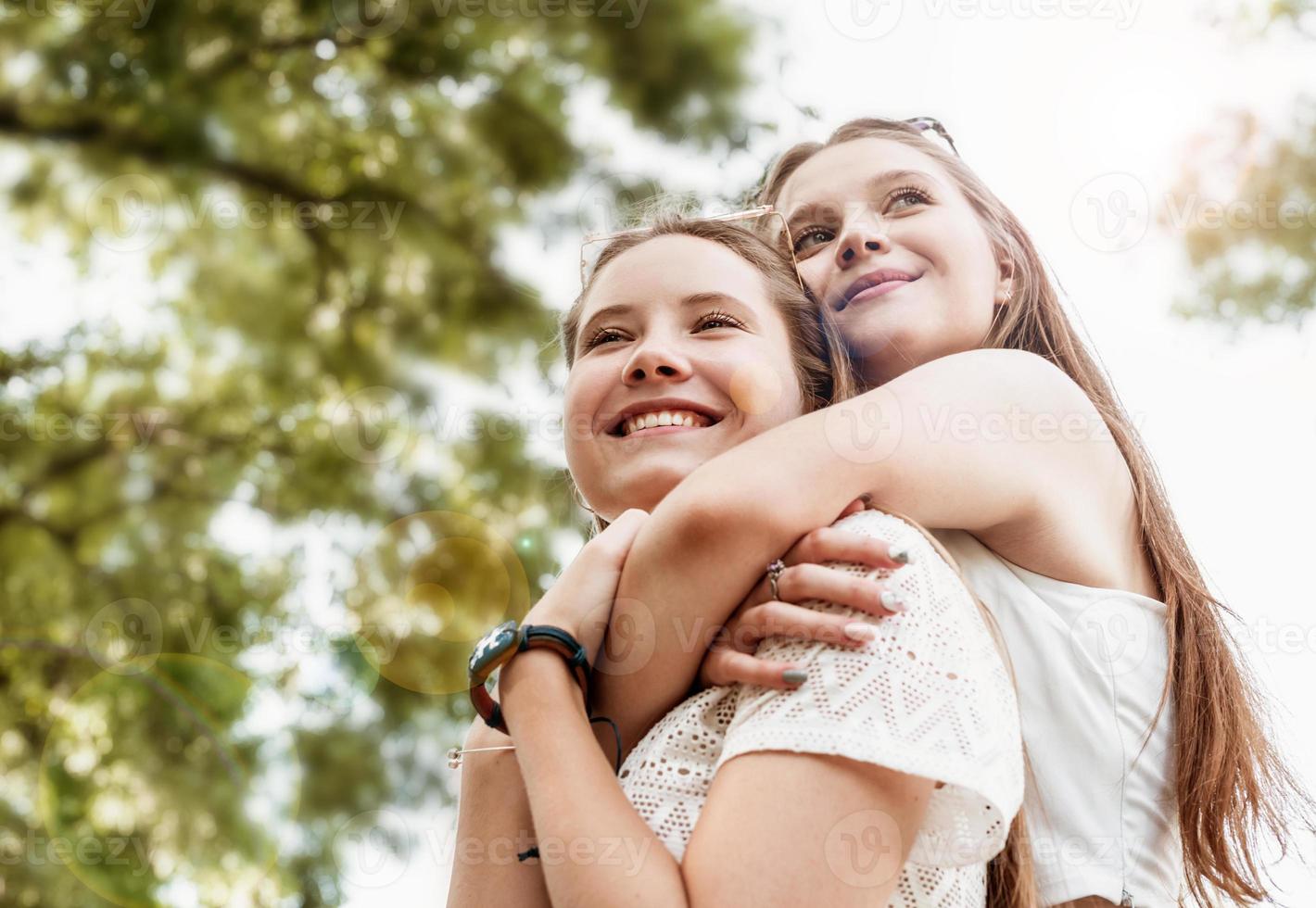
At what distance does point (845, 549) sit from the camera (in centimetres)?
131

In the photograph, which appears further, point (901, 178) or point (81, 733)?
point (81, 733)

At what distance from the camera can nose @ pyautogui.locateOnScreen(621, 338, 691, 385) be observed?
170cm

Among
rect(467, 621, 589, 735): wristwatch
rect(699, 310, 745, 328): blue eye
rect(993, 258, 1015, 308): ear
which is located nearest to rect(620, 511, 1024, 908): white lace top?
rect(467, 621, 589, 735): wristwatch

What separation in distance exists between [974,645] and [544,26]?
412cm

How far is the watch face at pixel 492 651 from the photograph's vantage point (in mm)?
1423

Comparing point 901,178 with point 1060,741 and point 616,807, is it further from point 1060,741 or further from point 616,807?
point 616,807

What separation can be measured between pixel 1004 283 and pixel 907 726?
1.39m

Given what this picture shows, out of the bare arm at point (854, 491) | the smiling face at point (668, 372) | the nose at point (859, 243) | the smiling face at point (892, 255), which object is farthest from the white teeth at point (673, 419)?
the nose at point (859, 243)

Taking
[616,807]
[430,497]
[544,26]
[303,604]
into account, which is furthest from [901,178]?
[303,604]

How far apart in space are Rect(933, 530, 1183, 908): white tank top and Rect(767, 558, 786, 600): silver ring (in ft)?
1.31

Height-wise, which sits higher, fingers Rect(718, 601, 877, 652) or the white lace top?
fingers Rect(718, 601, 877, 652)

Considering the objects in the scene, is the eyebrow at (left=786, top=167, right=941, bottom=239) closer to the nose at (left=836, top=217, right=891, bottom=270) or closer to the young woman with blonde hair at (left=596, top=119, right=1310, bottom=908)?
the nose at (left=836, top=217, right=891, bottom=270)

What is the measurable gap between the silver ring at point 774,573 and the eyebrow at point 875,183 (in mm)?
1080

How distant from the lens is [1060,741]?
158cm
